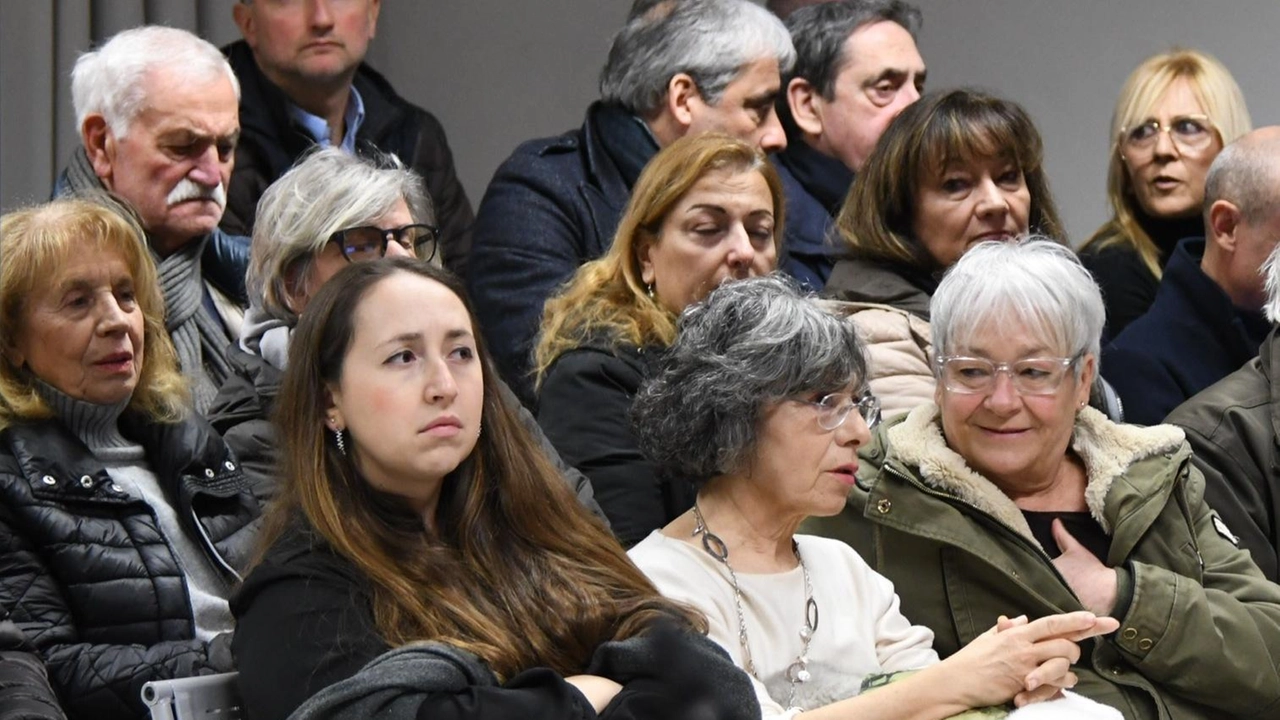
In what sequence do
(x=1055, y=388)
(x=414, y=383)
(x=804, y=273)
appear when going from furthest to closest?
(x=804, y=273) → (x=1055, y=388) → (x=414, y=383)

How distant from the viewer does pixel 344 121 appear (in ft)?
16.3

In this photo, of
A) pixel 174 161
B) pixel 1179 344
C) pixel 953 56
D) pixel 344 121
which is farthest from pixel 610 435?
pixel 953 56

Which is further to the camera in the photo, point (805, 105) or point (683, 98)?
point (805, 105)

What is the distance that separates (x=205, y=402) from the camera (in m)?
3.92

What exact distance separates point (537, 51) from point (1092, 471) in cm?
271

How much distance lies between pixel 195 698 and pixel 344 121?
2.38 metres

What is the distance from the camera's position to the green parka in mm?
3443

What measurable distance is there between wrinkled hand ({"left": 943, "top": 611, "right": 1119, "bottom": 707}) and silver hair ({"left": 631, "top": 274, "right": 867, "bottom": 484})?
0.47m

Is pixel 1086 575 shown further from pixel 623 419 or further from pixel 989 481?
pixel 623 419

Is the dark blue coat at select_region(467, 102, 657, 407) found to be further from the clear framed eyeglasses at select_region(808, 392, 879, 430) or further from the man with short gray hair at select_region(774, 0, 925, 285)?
the clear framed eyeglasses at select_region(808, 392, 879, 430)

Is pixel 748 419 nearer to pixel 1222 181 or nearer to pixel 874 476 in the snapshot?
pixel 874 476

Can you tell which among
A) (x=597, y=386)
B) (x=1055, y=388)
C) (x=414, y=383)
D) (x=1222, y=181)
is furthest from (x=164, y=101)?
(x=1222, y=181)

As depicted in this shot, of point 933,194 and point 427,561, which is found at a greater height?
point 933,194

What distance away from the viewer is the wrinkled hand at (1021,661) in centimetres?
303
